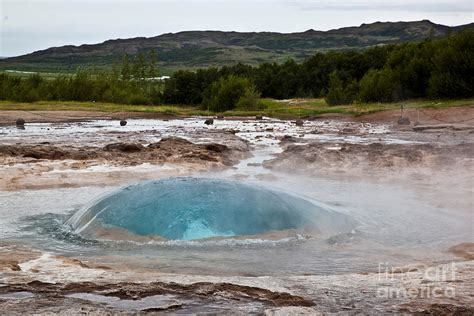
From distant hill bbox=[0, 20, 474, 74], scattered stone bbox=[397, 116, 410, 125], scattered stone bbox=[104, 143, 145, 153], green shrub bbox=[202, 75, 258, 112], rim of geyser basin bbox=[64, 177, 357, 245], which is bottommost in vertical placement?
rim of geyser basin bbox=[64, 177, 357, 245]

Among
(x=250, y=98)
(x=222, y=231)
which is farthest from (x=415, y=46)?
(x=222, y=231)

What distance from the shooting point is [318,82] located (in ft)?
146

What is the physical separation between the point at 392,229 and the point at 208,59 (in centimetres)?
14128

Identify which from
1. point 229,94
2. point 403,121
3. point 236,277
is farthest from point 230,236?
point 229,94

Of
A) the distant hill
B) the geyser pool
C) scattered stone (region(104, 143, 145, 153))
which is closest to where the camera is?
the geyser pool

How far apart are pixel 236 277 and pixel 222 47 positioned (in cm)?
16703

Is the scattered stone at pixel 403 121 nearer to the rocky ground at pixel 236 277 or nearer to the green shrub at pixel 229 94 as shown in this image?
the rocky ground at pixel 236 277

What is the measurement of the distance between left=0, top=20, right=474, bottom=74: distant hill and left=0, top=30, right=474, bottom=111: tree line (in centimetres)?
8314

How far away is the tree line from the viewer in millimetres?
26344

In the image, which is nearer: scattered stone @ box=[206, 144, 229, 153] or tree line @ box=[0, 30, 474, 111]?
scattered stone @ box=[206, 144, 229, 153]

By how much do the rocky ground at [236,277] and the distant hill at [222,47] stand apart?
11981 centimetres

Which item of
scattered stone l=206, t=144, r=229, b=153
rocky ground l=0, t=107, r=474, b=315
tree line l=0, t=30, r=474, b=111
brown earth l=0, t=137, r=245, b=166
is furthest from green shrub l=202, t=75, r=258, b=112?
brown earth l=0, t=137, r=245, b=166

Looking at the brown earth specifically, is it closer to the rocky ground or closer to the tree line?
the rocky ground

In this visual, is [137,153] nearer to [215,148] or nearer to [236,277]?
[215,148]
